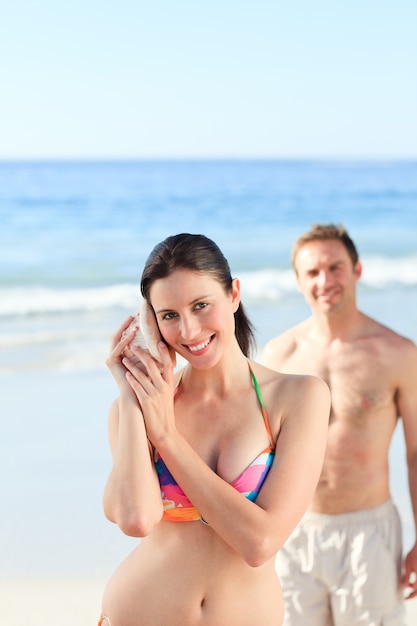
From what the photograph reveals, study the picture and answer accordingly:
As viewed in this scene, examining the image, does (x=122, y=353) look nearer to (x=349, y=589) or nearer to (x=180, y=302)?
(x=180, y=302)

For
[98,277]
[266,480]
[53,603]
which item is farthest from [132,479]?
[98,277]

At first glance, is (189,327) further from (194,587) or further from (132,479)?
(194,587)

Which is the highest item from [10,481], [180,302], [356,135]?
[356,135]

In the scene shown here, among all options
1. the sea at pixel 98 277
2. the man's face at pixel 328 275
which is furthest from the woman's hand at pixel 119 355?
the sea at pixel 98 277

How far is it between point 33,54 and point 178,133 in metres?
6.62

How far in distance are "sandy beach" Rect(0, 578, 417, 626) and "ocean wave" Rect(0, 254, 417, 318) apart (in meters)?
8.12

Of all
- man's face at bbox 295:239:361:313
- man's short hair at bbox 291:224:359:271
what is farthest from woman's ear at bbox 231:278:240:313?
man's short hair at bbox 291:224:359:271

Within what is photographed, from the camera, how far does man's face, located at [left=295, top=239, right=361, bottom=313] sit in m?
3.82

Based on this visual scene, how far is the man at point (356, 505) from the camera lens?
3684mm

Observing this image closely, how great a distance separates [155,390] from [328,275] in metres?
1.53

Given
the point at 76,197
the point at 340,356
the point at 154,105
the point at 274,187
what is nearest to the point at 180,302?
the point at 340,356

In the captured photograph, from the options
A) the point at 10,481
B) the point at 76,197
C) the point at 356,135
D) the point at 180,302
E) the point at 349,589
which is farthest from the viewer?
the point at 356,135

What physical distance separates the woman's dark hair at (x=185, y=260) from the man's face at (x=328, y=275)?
52.3 inches

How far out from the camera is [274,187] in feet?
118
